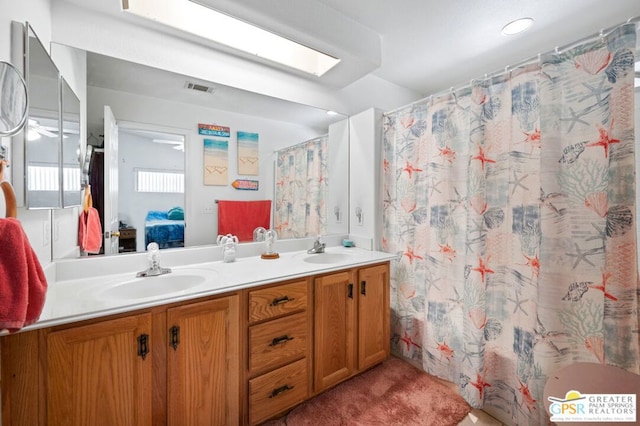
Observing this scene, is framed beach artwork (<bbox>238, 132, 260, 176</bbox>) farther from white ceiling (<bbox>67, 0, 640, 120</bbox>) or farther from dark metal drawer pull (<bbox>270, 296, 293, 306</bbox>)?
dark metal drawer pull (<bbox>270, 296, 293, 306</bbox>)

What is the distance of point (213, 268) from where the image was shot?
5.14ft

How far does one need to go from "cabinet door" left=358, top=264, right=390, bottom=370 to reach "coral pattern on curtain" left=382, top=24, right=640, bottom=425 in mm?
253

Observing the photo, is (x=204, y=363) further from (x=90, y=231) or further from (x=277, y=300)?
(x=90, y=231)

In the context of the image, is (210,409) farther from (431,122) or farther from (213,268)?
(431,122)

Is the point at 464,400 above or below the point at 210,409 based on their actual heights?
below

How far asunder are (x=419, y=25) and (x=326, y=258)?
5.73ft

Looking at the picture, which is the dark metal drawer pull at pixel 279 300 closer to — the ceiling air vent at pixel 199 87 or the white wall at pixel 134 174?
the white wall at pixel 134 174

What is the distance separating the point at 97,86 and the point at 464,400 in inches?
110

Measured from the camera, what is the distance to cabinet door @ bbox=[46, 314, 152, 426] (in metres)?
0.94

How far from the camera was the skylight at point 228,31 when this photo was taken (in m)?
1.43

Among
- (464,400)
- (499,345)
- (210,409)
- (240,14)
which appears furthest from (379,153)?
(210,409)

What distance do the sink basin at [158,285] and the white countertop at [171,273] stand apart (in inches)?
0.4
